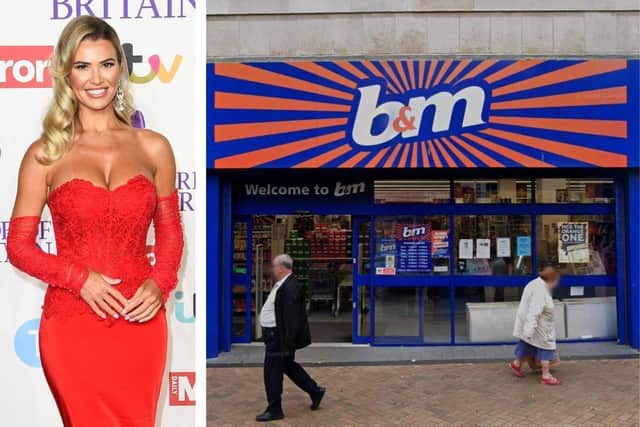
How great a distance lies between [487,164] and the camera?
805cm

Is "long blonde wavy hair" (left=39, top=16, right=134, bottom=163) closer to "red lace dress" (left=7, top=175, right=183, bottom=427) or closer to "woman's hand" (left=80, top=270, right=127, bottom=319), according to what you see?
"red lace dress" (left=7, top=175, right=183, bottom=427)

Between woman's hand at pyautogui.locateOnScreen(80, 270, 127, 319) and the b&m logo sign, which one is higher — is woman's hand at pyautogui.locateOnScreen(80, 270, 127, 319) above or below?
below

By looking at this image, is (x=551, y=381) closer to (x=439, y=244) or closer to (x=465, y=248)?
(x=465, y=248)

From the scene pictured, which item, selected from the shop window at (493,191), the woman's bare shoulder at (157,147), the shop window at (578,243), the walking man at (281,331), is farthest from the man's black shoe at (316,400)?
the shop window at (578,243)

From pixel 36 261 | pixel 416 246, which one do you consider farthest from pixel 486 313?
pixel 36 261

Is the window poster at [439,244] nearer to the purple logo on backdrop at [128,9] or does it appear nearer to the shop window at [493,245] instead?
the shop window at [493,245]

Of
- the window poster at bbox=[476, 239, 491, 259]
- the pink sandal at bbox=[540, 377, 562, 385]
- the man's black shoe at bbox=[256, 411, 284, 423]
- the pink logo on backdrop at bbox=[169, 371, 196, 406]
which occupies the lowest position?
the man's black shoe at bbox=[256, 411, 284, 423]

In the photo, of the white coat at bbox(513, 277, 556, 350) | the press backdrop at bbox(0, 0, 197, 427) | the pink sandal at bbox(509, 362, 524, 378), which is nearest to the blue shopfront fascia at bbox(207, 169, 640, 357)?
the pink sandal at bbox(509, 362, 524, 378)

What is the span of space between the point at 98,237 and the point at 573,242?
27.9 feet

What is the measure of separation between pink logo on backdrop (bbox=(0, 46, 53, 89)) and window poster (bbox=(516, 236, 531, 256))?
26.5 feet

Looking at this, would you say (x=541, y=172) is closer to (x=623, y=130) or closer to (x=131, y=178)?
(x=623, y=130)

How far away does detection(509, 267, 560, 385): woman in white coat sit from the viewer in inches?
257

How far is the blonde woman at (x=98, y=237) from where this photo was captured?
2049 mm

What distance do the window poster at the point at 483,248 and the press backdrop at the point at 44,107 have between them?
732 centimetres
